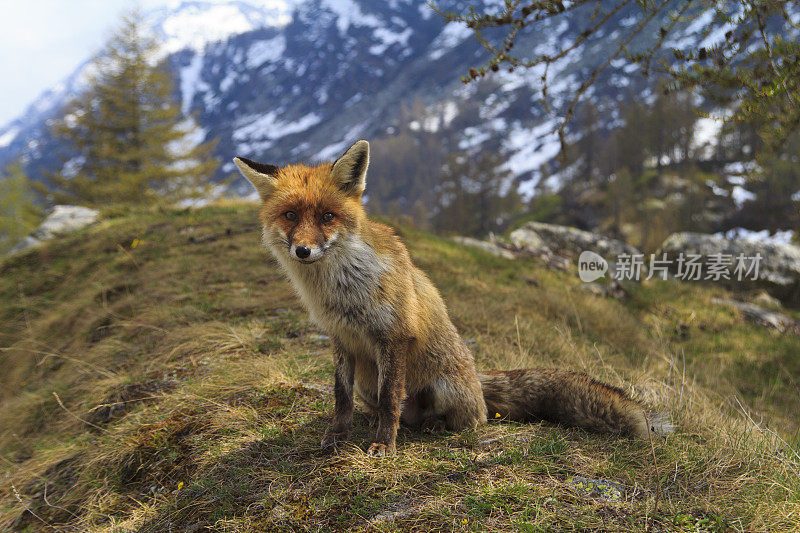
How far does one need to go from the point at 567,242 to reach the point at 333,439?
50.6ft

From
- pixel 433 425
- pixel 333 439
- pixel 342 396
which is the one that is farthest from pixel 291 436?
pixel 433 425

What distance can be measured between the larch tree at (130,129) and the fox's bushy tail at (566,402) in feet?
68.1

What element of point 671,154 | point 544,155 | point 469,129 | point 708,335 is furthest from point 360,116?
point 708,335

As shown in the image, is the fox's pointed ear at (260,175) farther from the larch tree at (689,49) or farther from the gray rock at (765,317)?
the gray rock at (765,317)

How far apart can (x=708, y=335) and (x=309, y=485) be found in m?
10.8

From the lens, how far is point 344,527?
2232mm

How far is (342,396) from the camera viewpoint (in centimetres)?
311

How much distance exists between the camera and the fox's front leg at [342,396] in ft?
10.1

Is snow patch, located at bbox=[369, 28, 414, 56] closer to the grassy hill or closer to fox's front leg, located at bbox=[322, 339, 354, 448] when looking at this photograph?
the grassy hill

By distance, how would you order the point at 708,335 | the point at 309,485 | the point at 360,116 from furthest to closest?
the point at 360,116 → the point at 708,335 → the point at 309,485

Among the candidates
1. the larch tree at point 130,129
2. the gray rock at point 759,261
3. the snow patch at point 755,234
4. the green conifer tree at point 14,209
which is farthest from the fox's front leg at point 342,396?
the snow patch at point 755,234

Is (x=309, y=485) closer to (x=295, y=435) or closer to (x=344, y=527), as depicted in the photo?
(x=344, y=527)

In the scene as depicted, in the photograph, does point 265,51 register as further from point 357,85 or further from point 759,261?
point 759,261

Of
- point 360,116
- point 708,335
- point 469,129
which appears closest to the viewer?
point 708,335
